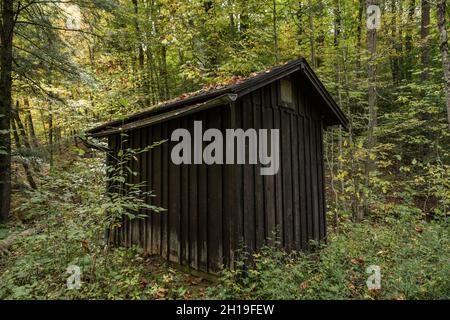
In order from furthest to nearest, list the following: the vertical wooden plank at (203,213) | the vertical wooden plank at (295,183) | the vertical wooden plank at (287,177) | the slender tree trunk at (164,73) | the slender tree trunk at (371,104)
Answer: the slender tree trunk at (164,73), the slender tree trunk at (371,104), the vertical wooden plank at (295,183), the vertical wooden plank at (287,177), the vertical wooden plank at (203,213)

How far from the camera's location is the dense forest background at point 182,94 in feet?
15.8

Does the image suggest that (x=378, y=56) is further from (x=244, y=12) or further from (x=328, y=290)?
(x=328, y=290)

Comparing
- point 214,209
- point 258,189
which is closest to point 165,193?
point 214,209

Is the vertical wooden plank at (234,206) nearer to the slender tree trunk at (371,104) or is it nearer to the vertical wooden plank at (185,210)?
the vertical wooden plank at (185,210)

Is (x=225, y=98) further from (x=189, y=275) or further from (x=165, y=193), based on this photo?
(x=189, y=275)

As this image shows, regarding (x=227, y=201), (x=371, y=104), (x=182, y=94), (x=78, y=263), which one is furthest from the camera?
(x=371, y=104)

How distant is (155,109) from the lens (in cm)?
634

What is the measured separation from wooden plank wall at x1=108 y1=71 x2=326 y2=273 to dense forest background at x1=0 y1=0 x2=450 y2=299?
462 millimetres

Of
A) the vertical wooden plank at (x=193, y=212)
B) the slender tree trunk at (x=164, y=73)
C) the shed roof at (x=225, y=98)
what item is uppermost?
the slender tree trunk at (x=164, y=73)

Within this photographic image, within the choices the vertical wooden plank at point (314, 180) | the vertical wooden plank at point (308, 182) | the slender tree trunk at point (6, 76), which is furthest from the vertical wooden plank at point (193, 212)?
the slender tree trunk at point (6, 76)

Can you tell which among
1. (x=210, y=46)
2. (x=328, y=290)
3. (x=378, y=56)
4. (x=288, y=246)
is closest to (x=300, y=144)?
(x=288, y=246)

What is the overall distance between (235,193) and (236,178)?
0.84ft

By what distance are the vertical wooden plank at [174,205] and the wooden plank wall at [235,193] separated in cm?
2

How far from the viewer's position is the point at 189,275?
19.3ft
